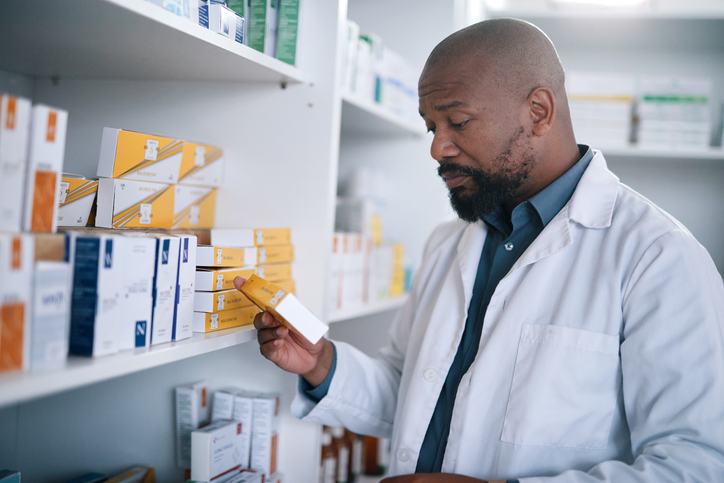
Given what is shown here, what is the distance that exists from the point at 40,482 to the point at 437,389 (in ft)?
3.54

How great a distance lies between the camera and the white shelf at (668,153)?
7.47 ft

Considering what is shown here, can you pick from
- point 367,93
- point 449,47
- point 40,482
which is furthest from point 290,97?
point 40,482

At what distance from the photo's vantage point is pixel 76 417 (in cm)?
139

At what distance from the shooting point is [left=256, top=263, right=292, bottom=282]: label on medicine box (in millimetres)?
1239

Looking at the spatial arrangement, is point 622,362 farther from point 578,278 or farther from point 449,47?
point 449,47

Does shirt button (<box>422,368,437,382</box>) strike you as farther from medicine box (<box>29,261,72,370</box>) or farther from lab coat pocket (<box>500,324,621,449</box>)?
medicine box (<box>29,261,72,370</box>)

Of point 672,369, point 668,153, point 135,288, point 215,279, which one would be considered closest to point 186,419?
point 215,279

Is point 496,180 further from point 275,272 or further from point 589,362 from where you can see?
point 275,272

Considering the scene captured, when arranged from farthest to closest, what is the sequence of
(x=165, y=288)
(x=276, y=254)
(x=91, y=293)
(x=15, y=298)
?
1. (x=276, y=254)
2. (x=165, y=288)
3. (x=91, y=293)
4. (x=15, y=298)

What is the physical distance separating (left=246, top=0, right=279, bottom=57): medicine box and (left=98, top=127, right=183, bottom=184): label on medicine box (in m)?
0.31

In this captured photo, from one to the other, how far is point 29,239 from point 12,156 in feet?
0.38

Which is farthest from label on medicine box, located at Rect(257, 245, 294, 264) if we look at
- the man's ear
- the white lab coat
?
the man's ear

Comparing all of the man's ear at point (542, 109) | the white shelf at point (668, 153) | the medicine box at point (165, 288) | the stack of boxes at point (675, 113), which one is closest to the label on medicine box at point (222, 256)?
the medicine box at point (165, 288)

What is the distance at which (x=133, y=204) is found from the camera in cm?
112
